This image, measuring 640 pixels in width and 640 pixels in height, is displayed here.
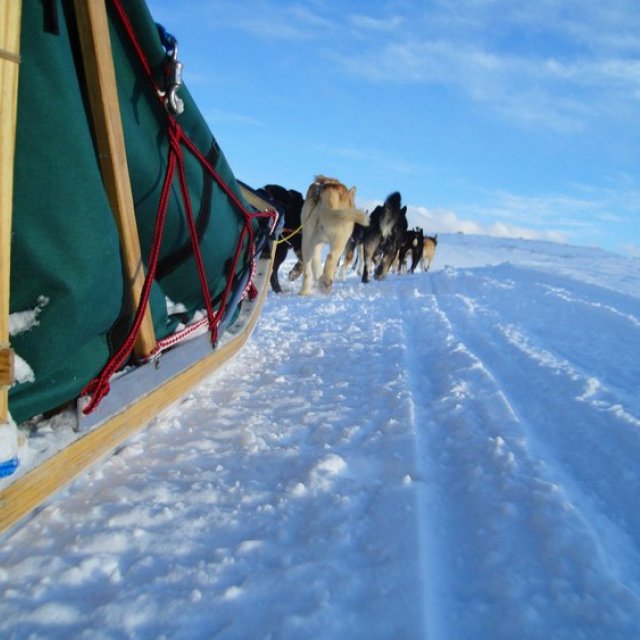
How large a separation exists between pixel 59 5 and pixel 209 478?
1540 mm

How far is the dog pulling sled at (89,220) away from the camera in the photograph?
4.25 feet

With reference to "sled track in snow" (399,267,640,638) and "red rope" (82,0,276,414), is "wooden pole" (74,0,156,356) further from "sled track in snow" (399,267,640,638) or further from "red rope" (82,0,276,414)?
"sled track in snow" (399,267,640,638)

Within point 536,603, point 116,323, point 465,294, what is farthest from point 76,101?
point 465,294

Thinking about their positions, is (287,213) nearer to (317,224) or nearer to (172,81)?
(317,224)

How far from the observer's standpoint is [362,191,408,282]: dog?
1219 centimetres

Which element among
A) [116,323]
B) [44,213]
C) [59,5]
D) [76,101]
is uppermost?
[59,5]

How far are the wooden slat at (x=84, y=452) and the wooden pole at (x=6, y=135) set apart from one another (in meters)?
0.35

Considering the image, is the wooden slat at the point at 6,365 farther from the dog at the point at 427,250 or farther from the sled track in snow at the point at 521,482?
the dog at the point at 427,250

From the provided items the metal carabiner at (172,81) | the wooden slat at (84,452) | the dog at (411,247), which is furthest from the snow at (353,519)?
the dog at (411,247)

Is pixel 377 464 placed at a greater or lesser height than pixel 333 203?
lesser

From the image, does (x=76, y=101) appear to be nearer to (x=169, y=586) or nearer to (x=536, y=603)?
(x=169, y=586)

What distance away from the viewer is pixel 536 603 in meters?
1.43

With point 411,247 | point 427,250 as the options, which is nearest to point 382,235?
point 411,247

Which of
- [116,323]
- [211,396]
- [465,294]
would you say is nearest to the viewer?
[116,323]
